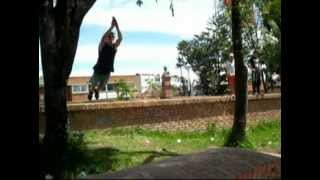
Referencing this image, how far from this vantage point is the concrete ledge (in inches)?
168

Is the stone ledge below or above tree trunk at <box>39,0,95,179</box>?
below

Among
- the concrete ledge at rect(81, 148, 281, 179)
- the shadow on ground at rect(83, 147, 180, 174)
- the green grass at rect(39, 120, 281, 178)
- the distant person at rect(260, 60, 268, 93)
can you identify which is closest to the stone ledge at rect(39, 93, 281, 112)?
the distant person at rect(260, 60, 268, 93)

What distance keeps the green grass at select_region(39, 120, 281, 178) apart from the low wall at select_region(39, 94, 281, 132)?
146mm

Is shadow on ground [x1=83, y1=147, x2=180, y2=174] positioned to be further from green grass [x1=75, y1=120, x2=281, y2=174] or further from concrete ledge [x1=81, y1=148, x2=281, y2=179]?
concrete ledge [x1=81, y1=148, x2=281, y2=179]

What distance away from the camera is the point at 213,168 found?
4.61 metres

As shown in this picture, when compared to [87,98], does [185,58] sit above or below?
above

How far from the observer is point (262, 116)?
11250 mm

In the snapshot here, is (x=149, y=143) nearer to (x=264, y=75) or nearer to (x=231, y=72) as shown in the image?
(x=231, y=72)

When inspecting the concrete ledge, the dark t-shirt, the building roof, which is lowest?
the concrete ledge

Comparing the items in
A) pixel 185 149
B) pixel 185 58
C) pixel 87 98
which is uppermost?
pixel 185 58

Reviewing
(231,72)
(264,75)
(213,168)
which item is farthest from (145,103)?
(213,168)
